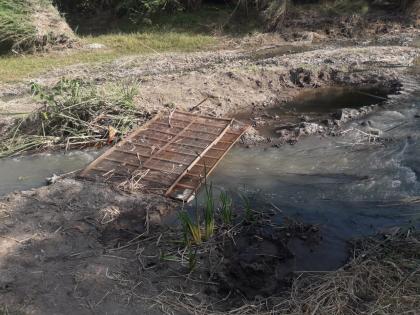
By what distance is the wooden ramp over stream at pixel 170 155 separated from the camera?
19.2 ft

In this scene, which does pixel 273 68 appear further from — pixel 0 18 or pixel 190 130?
pixel 0 18

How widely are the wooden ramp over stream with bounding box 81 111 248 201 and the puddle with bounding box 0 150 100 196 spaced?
481 millimetres

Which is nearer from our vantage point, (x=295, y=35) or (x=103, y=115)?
(x=103, y=115)

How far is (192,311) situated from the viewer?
384 centimetres

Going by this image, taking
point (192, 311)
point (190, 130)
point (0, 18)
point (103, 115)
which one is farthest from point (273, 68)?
point (0, 18)

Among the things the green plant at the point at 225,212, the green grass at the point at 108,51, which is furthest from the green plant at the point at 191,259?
the green grass at the point at 108,51

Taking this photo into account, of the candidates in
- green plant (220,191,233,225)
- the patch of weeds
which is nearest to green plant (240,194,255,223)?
green plant (220,191,233,225)

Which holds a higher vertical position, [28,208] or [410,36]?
[410,36]

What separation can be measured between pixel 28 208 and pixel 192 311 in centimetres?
252

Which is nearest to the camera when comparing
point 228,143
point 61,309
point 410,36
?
point 61,309

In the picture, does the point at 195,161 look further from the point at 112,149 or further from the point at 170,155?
the point at 112,149

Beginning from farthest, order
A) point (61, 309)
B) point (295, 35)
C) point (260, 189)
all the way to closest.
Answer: point (295, 35), point (260, 189), point (61, 309)

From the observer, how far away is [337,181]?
18.9 feet

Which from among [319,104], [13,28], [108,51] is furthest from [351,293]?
[13,28]
